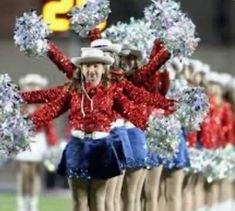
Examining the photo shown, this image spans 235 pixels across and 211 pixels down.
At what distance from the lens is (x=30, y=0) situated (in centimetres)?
1680

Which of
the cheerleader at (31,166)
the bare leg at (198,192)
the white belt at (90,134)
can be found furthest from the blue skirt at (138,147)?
the cheerleader at (31,166)

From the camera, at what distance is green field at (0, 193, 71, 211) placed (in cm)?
1281

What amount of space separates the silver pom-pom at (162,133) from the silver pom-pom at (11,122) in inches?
30.3

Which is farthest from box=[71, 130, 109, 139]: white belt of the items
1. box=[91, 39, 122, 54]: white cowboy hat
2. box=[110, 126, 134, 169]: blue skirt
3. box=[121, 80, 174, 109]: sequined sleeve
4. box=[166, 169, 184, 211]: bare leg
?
box=[166, 169, 184, 211]: bare leg

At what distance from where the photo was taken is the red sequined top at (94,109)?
7523 mm

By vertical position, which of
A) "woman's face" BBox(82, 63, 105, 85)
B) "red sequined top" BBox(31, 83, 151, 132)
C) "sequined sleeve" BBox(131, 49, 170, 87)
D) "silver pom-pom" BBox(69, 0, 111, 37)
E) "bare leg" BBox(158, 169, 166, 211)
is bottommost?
"bare leg" BBox(158, 169, 166, 211)

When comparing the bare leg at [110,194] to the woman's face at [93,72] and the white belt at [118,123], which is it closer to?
the white belt at [118,123]

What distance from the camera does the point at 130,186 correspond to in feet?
27.9

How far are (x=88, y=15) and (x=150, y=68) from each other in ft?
1.83

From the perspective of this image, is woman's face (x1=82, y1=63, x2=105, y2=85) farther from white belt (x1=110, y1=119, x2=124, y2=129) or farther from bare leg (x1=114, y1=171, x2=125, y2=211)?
bare leg (x1=114, y1=171, x2=125, y2=211)

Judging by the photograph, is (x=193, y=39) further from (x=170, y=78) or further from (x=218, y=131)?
(x=218, y=131)

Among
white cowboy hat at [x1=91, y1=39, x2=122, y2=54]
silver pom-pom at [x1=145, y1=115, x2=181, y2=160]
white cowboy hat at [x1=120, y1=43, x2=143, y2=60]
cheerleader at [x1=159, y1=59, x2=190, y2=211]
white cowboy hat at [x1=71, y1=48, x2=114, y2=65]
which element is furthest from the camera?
cheerleader at [x1=159, y1=59, x2=190, y2=211]

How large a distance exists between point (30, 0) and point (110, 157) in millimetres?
9480

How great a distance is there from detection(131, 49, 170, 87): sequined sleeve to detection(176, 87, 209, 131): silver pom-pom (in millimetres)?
338
